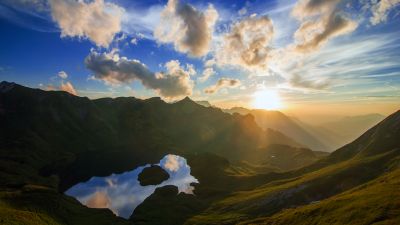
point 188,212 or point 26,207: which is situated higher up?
point 26,207

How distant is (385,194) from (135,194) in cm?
14000

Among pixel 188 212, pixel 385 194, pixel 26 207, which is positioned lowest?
pixel 188 212

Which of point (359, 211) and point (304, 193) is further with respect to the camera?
point (304, 193)

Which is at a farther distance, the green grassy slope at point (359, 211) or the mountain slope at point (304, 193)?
the mountain slope at point (304, 193)

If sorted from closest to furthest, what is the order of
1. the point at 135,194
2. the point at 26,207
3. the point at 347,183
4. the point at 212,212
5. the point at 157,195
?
1. the point at 26,207
2. the point at 347,183
3. the point at 212,212
4. the point at 157,195
5. the point at 135,194

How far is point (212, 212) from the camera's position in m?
134

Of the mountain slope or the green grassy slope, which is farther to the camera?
the mountain slope

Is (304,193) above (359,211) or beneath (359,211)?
beneath

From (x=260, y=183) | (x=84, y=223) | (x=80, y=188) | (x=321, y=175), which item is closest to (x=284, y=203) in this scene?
(x=321, y=175)

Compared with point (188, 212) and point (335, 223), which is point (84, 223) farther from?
point (335, 223)

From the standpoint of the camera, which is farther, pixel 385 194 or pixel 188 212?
pixel 188 212

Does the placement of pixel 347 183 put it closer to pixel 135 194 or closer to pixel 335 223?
pixel 335 223

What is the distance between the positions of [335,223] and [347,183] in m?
54.9

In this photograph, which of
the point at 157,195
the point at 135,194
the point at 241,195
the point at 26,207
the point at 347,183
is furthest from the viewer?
the point at 135,194
